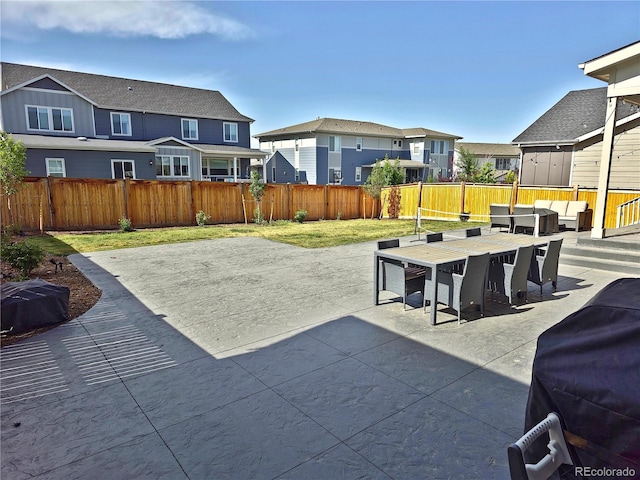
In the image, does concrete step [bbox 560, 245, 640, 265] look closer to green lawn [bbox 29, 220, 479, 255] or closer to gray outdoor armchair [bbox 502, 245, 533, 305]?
gray outdoor armchair [bbox 502, 245, 533, 305]

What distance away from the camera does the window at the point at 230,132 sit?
28891mm

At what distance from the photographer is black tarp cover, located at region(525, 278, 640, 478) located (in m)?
1.48

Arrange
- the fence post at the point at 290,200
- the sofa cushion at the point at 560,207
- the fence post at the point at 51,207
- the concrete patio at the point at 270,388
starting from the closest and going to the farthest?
1. the concrete patio at the point at 270,388
2. the sofa cushion at the point at 560,207
3. the fence post at the point at 51,207
4. the fence post at the point at 290,200

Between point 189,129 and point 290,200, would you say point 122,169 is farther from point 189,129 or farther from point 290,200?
point 290,200

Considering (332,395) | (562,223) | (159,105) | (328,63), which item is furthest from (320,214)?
(332,395)

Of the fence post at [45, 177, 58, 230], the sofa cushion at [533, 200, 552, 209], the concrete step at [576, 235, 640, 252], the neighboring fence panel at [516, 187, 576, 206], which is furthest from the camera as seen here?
the neighboring fence panel at [516, 187, 576, 206]

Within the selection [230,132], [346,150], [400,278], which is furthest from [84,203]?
[346,150]

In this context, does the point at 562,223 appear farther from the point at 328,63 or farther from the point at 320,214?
the point at 328,63

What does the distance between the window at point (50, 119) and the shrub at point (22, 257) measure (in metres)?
18.0

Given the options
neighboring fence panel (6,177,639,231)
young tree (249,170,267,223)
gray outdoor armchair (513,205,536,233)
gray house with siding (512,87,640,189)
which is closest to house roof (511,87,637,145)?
gray house with siding (512,87,640,189)

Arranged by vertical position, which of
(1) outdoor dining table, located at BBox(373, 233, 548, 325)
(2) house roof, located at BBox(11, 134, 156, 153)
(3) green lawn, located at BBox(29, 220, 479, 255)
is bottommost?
(3) green lawn, located at BBox(29, 220, 479, 255)

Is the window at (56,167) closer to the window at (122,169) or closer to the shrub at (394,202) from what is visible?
the window at (122,169)

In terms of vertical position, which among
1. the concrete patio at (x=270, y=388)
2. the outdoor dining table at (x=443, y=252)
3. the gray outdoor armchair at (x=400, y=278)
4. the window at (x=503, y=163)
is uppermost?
the window at (x=503, y=163)

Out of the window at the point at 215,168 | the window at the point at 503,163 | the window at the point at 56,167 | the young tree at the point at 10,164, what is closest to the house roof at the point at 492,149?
the window at the point at 503,163
